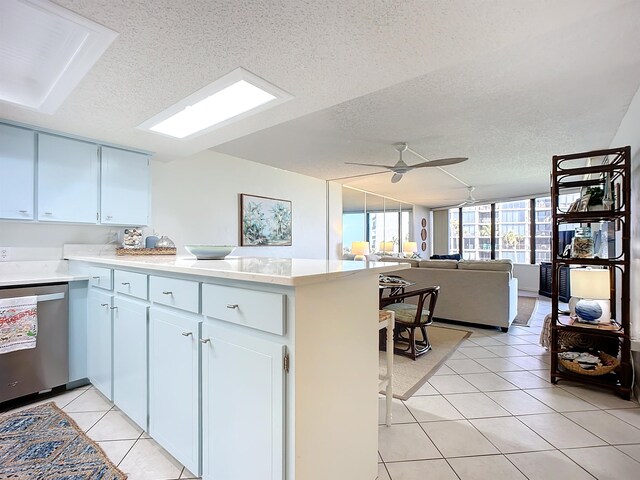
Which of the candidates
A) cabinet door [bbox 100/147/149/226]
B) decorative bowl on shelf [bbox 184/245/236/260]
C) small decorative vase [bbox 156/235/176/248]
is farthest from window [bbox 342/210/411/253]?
decorative bowl on shelf [bbox 184/245/236/260]

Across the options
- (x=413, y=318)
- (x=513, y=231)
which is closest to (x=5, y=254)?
(x=413, y=318)

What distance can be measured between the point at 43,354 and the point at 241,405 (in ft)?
6.62

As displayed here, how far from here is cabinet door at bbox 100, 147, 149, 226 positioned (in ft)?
9.45

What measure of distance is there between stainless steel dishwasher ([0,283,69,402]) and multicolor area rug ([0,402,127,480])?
8.0 inches

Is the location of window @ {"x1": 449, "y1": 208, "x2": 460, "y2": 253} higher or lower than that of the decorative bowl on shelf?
higher

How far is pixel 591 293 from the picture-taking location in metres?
2.51

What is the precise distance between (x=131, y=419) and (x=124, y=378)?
10.3 inches

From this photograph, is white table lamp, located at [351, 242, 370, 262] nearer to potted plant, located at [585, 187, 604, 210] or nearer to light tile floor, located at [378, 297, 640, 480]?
light tile floor, located at [378, 297, 640, 480]

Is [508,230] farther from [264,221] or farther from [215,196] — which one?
[215,196]

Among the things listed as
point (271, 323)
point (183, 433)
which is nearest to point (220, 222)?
point (183, 433)

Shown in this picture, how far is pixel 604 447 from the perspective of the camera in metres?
1.79

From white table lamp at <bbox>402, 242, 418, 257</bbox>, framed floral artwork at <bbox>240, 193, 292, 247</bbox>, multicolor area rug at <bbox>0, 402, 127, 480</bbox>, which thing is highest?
framed floral artwork at <bbox>240, 193, 292, 247</bbox>

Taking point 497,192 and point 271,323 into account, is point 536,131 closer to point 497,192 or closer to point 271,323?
point 271,323

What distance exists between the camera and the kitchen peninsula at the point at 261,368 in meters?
1.10
